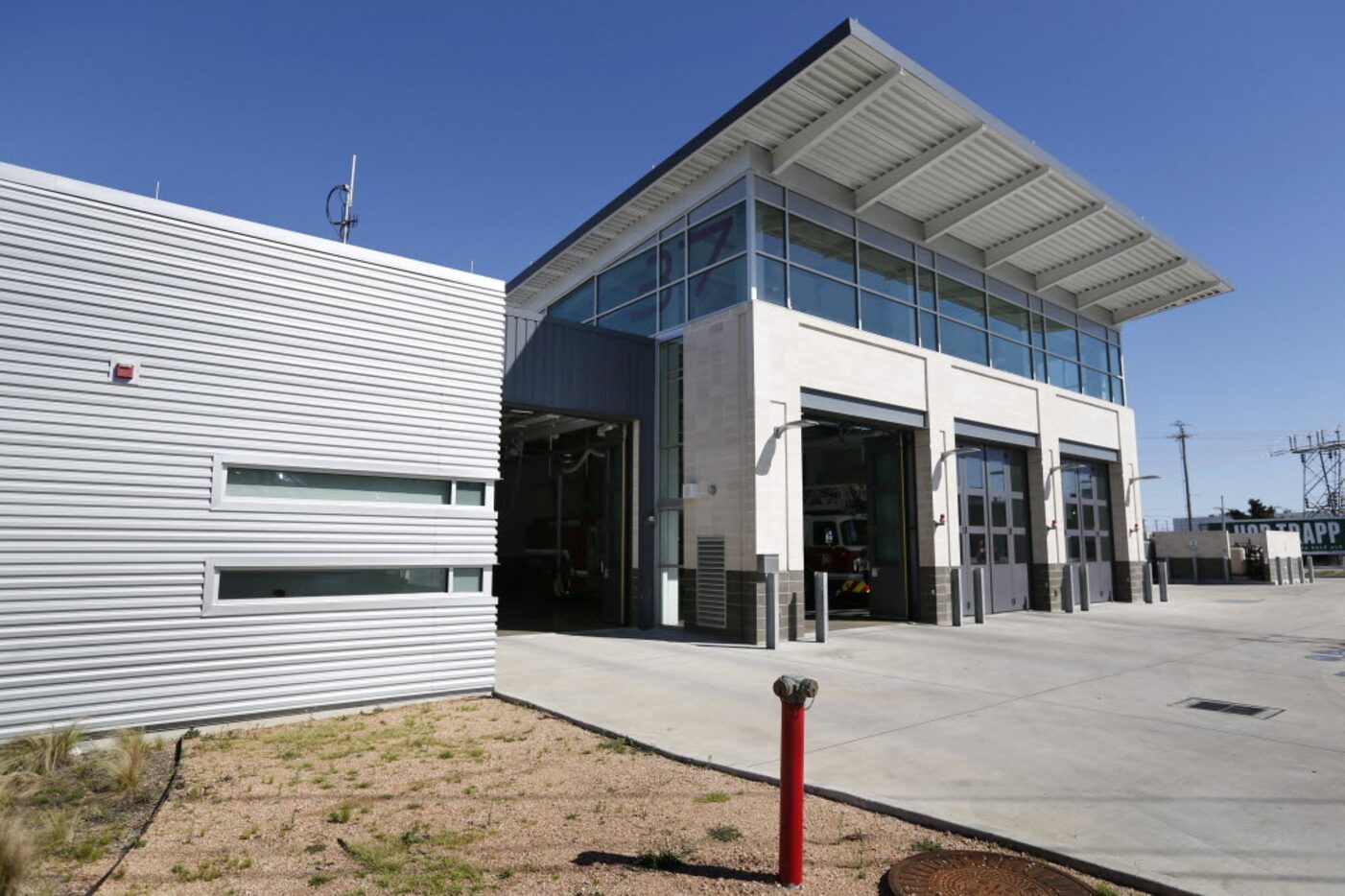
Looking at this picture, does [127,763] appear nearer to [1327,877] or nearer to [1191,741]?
[1327,877]

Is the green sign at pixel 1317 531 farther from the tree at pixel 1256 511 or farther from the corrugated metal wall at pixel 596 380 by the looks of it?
the corrugated metal wall at pixel 596 380

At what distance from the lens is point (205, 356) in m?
7.46

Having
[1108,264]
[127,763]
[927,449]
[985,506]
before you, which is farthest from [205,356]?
[1108,264]

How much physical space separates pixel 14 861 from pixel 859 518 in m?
18.4

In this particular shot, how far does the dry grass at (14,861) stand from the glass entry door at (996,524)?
17.4 m

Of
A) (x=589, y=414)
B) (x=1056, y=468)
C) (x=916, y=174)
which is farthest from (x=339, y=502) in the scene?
(x=1056, y=468)

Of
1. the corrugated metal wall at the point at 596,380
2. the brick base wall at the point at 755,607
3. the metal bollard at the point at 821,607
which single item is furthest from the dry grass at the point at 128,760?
the metal bollard at the point at 821,607

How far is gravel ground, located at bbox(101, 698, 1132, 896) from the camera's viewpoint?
12.9 feet

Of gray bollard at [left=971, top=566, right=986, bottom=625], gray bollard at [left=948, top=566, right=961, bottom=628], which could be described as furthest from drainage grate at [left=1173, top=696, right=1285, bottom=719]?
gray bollard at [left=971, top=566, right=986, bottom=625]

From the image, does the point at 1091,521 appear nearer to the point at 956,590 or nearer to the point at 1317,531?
the point at 956,590

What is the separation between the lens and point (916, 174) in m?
16.1

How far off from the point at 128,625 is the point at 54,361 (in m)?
2.50

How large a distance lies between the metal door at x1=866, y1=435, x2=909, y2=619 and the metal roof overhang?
558 centimetres

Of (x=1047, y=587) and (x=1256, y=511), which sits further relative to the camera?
(x=1256, y=511)
